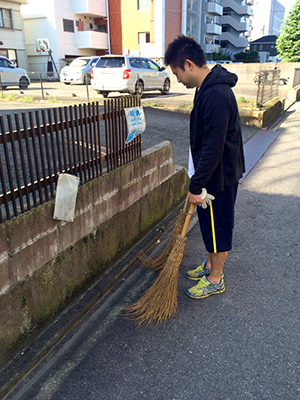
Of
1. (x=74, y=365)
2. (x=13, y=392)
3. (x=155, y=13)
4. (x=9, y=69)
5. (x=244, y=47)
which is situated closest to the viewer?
(x=13, y=392)

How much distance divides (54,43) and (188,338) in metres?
33.6

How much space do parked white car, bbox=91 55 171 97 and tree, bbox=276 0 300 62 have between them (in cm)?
2301

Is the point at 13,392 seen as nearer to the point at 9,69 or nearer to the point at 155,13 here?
→ the point at 9,69

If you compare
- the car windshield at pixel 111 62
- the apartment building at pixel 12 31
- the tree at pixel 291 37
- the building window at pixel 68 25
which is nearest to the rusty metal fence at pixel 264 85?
the car windshield at pixel 111 62

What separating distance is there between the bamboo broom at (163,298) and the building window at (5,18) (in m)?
31.1

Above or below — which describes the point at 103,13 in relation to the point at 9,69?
above

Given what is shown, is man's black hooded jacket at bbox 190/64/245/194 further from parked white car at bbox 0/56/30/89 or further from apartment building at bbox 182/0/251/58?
apartment building at bbox 182/0/251/58

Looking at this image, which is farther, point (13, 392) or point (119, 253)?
point (119, 253)

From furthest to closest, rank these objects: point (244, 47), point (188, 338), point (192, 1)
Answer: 1. point (244, 47)
2. point (192, 1)
3. point (188, 338)

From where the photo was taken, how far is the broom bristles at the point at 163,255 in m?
3.02

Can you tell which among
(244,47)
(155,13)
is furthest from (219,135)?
(244,47)

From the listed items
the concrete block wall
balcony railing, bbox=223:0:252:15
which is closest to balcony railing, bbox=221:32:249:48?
balcony railing, bbox=223:0:252:15

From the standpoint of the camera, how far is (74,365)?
228cm

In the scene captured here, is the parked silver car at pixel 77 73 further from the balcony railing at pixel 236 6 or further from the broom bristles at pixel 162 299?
the balcony railing at pixel 236 6
